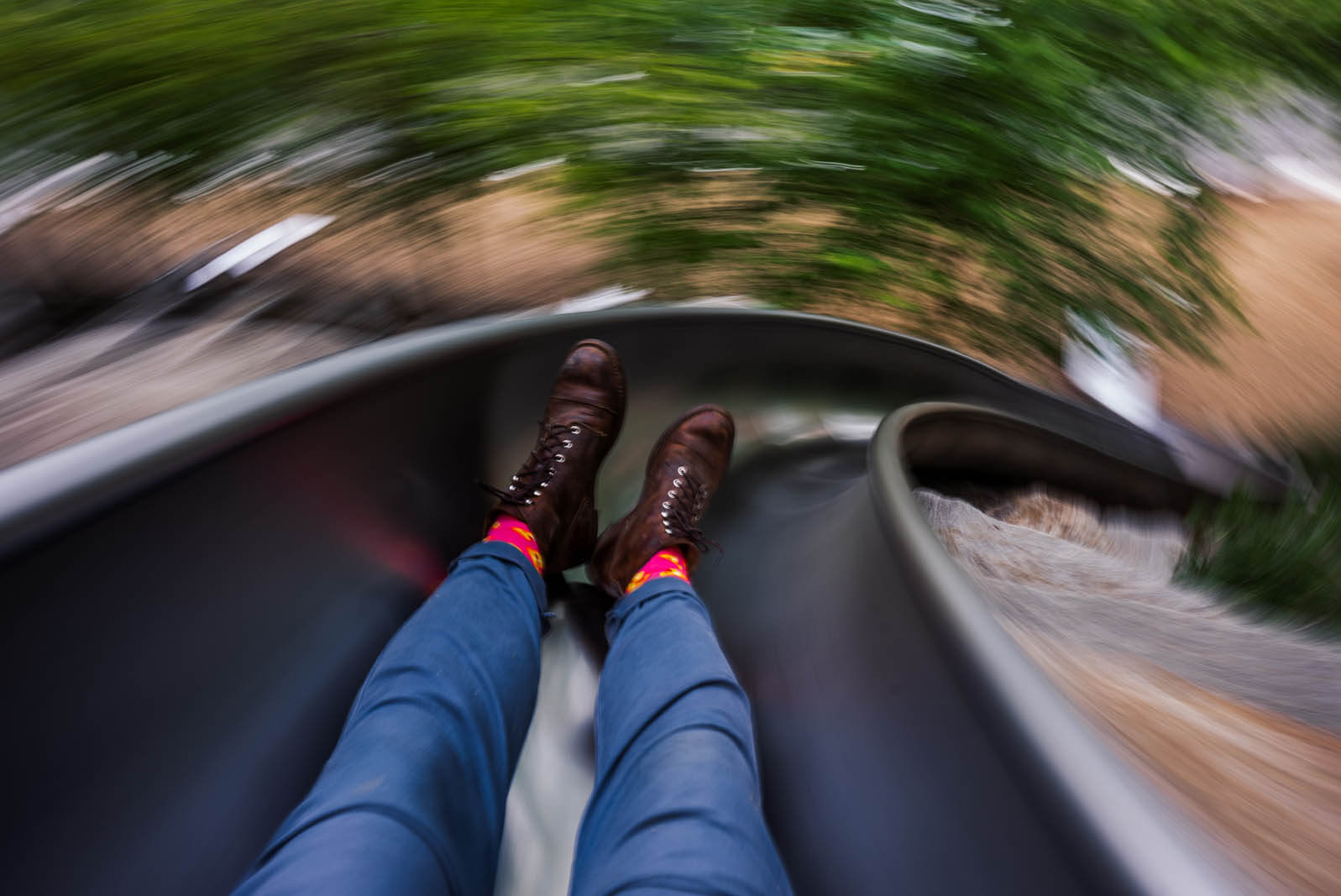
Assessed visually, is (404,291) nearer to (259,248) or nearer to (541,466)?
(259,248)

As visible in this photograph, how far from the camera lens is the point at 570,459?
35.5 inches

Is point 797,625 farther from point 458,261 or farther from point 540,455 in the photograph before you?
point 458,261

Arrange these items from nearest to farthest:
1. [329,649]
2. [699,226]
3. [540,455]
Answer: [329,649] → [540,455] → [699,226]

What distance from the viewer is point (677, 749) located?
1.56 feet

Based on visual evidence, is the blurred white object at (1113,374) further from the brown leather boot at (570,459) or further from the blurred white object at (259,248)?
the blurred white object at (259,248)

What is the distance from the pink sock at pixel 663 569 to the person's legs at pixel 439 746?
0.11 metres

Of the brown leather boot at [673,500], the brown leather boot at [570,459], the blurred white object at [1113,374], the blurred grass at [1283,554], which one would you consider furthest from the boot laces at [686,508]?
the blurred white object at [1113,374]

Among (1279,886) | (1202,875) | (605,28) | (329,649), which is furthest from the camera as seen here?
(605,28)

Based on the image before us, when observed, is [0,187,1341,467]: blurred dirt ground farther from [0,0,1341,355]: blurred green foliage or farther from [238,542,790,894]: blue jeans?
[238,542,790,894]: blue jeans

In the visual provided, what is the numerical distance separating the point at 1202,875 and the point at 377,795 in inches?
16.5

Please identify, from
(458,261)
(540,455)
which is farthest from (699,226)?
(540,455)

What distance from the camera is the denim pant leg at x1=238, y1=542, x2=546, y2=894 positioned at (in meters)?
0.38

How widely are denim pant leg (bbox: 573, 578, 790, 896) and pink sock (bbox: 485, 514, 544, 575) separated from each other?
18cm

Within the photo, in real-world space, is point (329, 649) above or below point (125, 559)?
below
